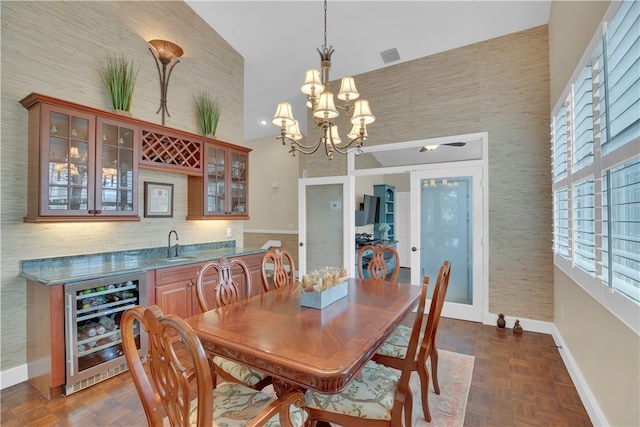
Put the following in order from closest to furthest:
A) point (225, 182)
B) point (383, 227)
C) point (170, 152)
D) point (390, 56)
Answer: point (170, 152) < point (225, 182) < point (390, 56) < point (383, 227)

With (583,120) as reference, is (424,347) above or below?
below

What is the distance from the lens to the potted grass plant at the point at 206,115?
3.96 meters

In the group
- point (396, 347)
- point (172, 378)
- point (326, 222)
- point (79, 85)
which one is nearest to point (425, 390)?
point (396, 347)

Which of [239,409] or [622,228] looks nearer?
[239,409]

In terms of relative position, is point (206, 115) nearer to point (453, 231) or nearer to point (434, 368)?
point (453, 231)

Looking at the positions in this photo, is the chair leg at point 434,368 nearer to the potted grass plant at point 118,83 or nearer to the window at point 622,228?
the window at point 622,228

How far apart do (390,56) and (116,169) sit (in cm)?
371

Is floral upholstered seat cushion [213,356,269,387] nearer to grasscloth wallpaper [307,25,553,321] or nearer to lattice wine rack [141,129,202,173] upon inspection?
lattice wine rack [141,129,202,173]

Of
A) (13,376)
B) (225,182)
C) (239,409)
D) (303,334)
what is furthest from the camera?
(225,182)

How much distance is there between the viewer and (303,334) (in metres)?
1.48

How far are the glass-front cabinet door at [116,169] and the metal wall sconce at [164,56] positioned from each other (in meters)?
0.75

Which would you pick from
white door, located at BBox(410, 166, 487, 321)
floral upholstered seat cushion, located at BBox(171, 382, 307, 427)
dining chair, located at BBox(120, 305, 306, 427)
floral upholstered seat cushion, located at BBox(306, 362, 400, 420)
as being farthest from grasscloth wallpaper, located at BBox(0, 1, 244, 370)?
white door, located at BBox(410, 166, 487, 321)

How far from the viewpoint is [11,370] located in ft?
8.04

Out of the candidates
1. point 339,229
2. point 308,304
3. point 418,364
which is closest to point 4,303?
point 308,304
